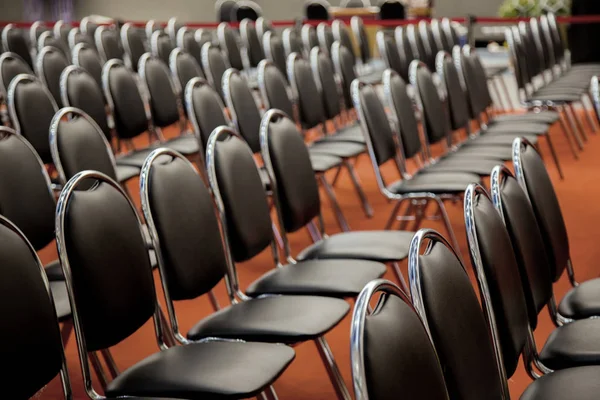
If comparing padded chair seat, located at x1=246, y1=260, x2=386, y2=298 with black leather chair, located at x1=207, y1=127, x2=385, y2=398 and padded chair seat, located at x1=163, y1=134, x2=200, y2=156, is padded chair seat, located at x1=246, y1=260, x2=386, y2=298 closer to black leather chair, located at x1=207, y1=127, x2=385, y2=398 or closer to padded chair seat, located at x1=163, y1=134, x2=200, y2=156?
black leather chair, located at x1=207, y1=127, x2=385, y2=398

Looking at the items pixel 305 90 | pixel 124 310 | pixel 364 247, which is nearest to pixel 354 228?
pixel 305 90

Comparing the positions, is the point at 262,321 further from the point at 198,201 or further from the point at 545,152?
the point at 545,152

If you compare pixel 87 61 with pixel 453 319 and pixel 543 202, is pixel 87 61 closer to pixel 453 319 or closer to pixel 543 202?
pixel 543 202

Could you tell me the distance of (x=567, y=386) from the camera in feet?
7.27

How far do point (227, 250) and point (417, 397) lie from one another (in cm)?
171

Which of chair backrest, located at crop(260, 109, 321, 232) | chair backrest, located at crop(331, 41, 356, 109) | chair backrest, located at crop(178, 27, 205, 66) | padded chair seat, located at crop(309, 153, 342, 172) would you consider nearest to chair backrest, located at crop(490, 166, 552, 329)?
chair backrest, located at crop(260, 109, 321, 232)

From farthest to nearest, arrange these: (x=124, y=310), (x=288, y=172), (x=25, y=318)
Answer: (x=288, y=172)
(x=124, y=310)
(x=25, y=318)

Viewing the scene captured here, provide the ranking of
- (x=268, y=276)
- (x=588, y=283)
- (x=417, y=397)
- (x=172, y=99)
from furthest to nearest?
(x=172, y=99), (x=268, y=276), (x=588, y=283), (x=417, y=397)

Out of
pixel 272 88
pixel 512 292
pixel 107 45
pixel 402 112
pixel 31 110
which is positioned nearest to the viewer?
pixel 512 292

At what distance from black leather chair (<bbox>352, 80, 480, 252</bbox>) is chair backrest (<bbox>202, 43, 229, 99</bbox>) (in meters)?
2.11

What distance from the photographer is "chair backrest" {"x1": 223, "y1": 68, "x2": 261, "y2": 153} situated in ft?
15.3

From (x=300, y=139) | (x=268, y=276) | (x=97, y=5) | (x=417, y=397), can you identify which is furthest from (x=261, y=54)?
(x=97, y=5)

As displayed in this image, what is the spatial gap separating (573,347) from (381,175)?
6.72ft

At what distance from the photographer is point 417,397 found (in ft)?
4.82
